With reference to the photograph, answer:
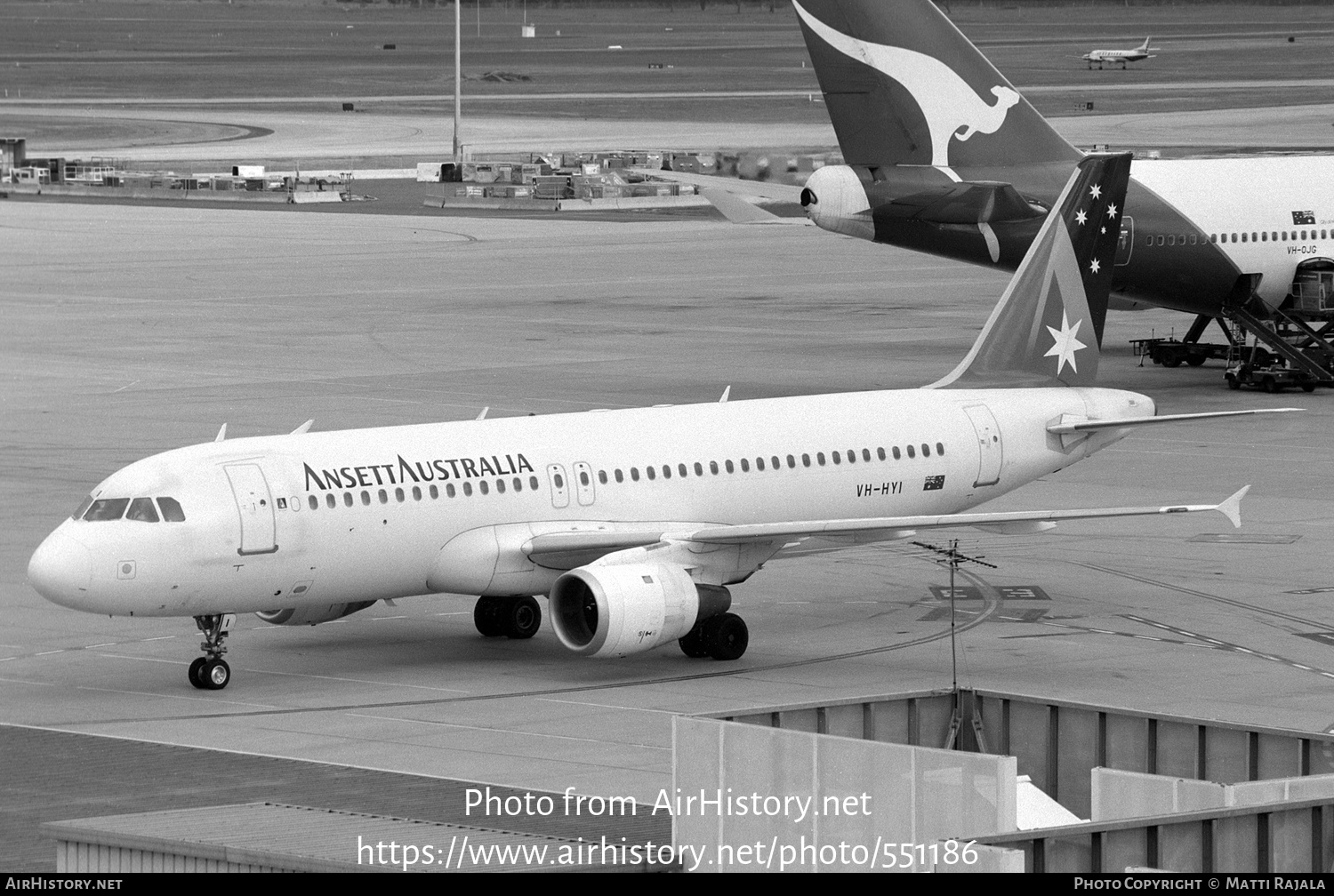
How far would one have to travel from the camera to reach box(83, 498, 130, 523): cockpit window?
30.0 meters

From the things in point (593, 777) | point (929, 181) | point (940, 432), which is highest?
point (929, 181)

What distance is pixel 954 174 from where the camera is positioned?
197 ft

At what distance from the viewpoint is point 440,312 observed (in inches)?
3243

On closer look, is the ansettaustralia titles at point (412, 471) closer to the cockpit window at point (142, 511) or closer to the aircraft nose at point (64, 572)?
the cockpit window at point (142, 511)

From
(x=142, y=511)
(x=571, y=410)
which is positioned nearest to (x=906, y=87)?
(x=571, y=410)

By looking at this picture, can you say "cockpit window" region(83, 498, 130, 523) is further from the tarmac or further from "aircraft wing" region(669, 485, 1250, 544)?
"aircraft wing" region(669, 485, 1250, 544)

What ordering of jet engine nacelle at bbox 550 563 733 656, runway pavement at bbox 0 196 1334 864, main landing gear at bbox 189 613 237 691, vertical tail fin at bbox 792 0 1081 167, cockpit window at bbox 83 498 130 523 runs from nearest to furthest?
runway pavement at bbox 0 196 1334 864, cockpit window at bbox 83 498 130 523, jet engine nacelle at bbox 550 563 733 656, main landing gear at bbox 189 613 237 691, vertical tail fin at bbox 792 0 1081 167

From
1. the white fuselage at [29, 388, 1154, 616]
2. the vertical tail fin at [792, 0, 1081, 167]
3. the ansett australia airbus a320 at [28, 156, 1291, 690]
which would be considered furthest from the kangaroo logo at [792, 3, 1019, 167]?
the ansett australia airbus a320 at [28, 156, 1291, 690]

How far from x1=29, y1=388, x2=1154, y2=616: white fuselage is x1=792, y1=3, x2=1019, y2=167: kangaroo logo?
2308 centimetres

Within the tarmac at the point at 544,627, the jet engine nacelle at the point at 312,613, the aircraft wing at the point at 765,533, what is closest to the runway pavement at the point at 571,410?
the tarmac at the point at 544,627

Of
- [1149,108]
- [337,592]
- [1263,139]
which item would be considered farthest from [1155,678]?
[1149,108]

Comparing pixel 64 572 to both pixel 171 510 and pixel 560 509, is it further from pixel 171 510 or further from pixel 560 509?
pixel 560 509

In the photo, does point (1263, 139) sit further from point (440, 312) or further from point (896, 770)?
point (896, 770)
